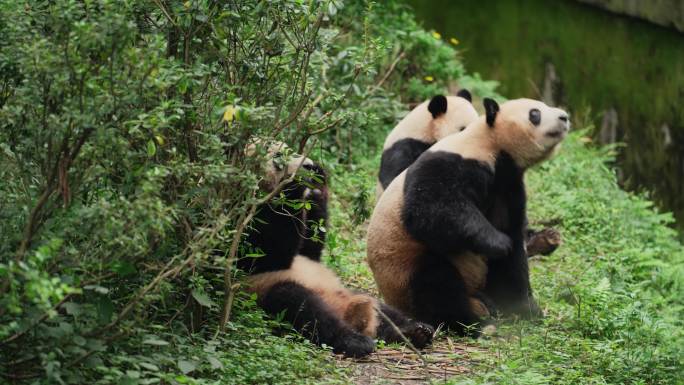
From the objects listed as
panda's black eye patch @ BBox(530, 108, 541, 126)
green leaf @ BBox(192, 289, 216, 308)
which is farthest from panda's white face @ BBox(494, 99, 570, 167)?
green leaf @ BBox(192, 289, 216, 308)

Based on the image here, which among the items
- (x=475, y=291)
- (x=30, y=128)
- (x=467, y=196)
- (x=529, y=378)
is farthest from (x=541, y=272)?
(x=30, y=128)

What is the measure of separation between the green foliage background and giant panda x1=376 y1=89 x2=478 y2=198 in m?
1.49

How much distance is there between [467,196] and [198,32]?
2.05 meters

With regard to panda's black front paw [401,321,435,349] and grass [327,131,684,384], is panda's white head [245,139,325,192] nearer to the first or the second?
grass [327,131,684,384]

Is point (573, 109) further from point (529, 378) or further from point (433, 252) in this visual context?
point (529, 378)

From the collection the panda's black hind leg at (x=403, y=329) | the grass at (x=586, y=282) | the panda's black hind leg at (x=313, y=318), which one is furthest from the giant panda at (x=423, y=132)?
the panda's black hind leg at (x=313, y=318)

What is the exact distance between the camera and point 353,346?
5387mm

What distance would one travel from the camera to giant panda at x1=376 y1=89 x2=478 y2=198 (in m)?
7.96

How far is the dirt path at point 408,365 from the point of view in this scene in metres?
5.14

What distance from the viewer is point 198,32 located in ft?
16.0

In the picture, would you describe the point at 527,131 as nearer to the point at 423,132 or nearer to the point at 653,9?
the point at 423,132

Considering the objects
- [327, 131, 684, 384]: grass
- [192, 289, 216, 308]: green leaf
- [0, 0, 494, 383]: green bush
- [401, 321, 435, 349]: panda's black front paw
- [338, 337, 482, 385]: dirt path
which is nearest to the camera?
[0, 0, 494, 383]: green bush

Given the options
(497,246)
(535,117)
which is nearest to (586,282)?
(497,246)

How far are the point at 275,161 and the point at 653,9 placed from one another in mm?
9339
